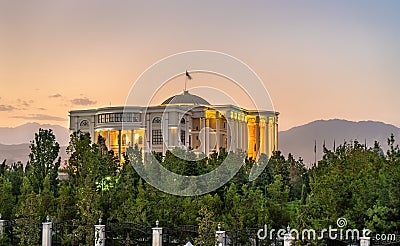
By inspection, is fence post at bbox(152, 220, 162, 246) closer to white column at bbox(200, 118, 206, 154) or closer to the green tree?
the green tree

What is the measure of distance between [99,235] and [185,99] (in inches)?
1212

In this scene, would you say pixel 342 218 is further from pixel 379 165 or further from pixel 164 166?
pixel 164 166

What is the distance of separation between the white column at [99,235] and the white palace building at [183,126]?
82.0 feet

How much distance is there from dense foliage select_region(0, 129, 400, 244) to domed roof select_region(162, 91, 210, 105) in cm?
2426

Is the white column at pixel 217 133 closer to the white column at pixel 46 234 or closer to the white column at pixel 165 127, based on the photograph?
the white column at pixel 165 127

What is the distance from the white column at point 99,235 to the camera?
48.8 feet

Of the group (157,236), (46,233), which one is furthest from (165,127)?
(157,236)

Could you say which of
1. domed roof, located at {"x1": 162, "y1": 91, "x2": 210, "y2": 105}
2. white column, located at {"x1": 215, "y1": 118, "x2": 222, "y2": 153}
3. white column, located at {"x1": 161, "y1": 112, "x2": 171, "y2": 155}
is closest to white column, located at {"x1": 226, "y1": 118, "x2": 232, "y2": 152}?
white column, located at {"x1": 215, "y1": 118, "x2": 222, "y2": 153}

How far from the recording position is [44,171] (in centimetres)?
1928

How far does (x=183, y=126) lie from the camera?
42625 mm

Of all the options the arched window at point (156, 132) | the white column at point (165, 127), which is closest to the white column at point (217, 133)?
the white column at point (165, 127)

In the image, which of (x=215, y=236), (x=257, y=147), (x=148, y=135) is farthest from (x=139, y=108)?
(x=215, y=236)

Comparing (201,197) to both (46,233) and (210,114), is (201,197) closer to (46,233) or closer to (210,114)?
(46,233)

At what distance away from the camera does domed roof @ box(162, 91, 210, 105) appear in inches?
1770
